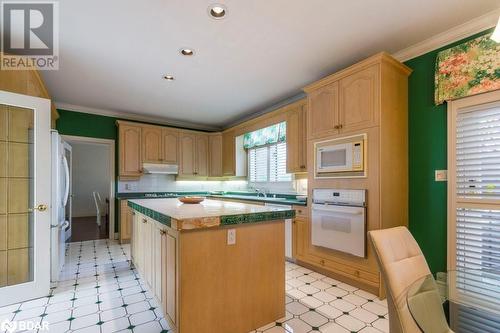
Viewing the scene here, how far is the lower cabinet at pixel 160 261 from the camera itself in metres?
1.76

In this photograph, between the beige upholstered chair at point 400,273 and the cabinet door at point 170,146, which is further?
the cabinet door at point 170,146

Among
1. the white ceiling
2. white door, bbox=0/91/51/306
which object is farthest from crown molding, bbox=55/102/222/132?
white door, bbox=0/91/51/306

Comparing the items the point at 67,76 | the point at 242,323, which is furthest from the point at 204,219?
the point at 67,76

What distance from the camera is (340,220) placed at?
2.78 m

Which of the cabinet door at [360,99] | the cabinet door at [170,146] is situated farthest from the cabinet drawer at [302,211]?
the cabinet door at [170,146]

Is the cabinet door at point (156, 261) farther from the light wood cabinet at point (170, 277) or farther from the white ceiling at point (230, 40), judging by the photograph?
the white ceiling at point (230, 40)

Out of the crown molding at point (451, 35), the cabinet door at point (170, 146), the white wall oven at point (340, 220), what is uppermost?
the crown molding at point (451, 35)

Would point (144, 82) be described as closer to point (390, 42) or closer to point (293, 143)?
point (293, 143)

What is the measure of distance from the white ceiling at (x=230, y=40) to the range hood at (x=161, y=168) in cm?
160

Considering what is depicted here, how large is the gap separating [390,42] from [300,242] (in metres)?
2.56

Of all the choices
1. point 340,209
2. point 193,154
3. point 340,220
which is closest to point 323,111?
point 340,209

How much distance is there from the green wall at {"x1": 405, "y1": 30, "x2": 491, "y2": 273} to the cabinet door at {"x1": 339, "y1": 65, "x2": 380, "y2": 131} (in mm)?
560

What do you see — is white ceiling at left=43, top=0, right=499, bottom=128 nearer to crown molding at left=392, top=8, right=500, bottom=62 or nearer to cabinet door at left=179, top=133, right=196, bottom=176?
crown molding at left=392, top=8, right=500, bottom=62

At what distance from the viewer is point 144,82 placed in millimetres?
3598
